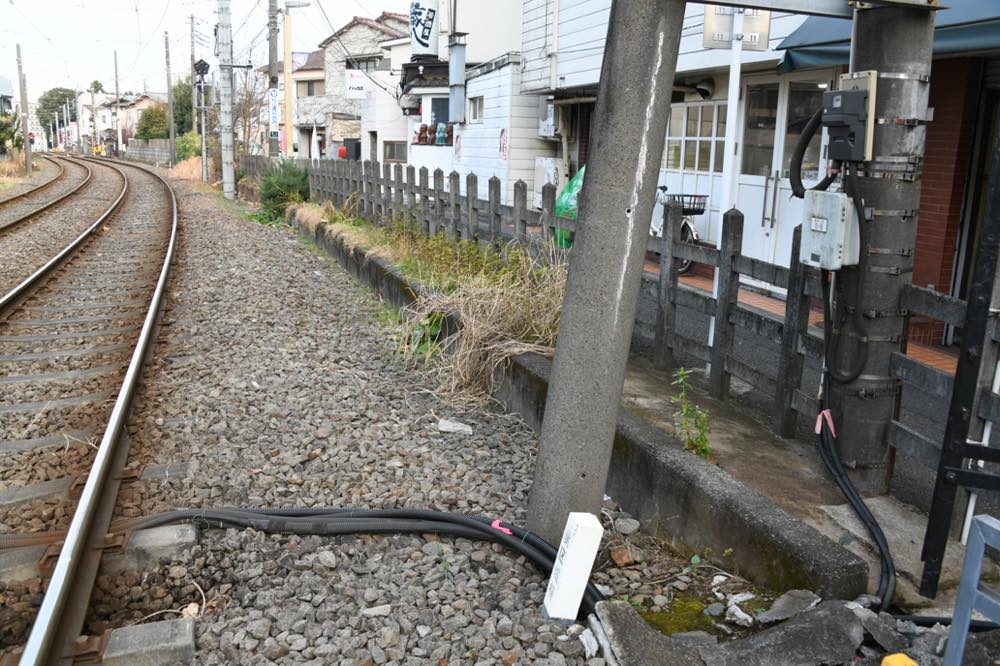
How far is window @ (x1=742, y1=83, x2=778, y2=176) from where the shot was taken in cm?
1046

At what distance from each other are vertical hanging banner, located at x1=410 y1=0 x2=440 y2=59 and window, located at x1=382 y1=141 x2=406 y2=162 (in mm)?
14484

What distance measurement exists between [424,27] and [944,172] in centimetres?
2023

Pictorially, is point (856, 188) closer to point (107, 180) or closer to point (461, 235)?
point (461, 235)

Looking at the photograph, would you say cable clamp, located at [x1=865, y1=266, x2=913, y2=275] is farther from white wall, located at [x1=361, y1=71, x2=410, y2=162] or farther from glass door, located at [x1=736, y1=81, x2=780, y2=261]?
white wall, located at [x1=361, y1=71, x2=410, y2=162]

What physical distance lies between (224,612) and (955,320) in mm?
3178

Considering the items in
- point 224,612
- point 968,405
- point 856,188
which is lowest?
point 224,612

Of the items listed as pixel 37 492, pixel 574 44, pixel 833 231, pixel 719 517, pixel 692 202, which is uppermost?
pixel 574 44

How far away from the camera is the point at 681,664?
301 cm

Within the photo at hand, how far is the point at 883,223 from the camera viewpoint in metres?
4.06

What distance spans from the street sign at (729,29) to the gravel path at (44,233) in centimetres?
825

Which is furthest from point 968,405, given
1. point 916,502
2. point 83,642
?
point 83,642

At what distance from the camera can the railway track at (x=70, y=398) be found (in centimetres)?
357

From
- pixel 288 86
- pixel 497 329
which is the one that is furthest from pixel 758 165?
pixel 288 86

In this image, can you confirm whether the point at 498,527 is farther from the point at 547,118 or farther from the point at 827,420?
the point at 547,118
